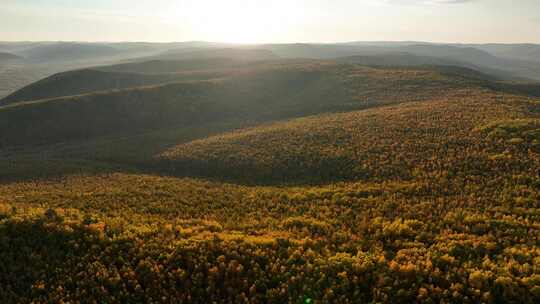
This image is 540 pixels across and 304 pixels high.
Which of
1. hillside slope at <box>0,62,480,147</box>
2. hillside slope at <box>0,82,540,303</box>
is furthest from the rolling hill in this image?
hillside slope at <box>0,62,480,147</box>

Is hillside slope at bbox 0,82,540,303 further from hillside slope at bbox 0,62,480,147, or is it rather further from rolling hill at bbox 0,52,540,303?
hillside slope at bbox 0,62,480,147

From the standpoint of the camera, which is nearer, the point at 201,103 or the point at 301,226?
the point at 301,226

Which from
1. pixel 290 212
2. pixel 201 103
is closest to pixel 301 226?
pixel 290 212

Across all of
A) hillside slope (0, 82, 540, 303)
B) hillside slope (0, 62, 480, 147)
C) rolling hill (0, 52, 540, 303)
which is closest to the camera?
hillside slope (0, 82, 540, 303)

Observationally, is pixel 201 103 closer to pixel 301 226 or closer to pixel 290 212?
pixel 290 212

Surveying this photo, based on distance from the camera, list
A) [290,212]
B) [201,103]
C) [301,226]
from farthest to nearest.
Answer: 1. [201,103]
2. [290,212]
3. [301,226]

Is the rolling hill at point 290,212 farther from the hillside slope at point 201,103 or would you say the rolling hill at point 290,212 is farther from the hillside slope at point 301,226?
the hillside slope at point 201,103

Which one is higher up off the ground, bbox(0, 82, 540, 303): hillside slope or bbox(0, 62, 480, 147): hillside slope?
bbox(0, 62, 480, 147): hillside slope

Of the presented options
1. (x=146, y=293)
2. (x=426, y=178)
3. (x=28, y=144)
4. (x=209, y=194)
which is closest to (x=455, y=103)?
(x=426, y=178)

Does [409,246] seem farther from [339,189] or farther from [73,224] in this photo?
[73,224]
